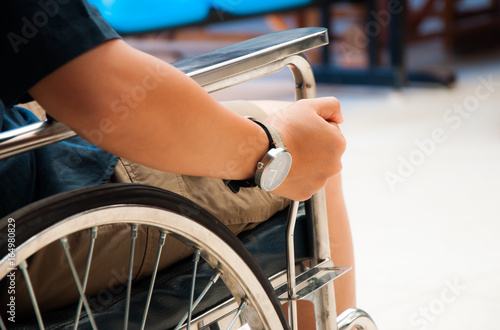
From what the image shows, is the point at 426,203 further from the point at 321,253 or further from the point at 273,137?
the point at 273,137

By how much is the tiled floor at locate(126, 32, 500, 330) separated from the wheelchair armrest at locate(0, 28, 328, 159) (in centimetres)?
94

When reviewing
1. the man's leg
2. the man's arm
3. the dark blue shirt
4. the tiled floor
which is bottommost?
the tiled floor

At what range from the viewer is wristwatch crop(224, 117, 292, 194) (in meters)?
0.60

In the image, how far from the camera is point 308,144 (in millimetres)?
654

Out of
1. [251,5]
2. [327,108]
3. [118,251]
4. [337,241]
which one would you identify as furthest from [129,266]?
[251,5]

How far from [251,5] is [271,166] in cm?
289

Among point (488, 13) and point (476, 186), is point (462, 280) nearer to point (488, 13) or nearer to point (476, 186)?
point (476, 186)

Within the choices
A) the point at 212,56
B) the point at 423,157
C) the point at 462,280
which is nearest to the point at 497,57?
the point at 423,157

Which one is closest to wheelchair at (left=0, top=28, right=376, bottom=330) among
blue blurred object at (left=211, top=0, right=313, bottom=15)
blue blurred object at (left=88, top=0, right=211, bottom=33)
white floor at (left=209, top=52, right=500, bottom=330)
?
white floor at (left=209, top=52, right=500, bottom=330)

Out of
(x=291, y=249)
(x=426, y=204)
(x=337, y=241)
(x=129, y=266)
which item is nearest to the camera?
(x=129, y=266)

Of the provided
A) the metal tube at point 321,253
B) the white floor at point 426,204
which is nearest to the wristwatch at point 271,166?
the metal tube at point 321,253

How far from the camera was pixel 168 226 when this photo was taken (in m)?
→ 0.55

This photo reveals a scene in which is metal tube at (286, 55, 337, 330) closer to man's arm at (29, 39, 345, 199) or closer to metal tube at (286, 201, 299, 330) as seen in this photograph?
metal tube at (286, 201, 299, 330)

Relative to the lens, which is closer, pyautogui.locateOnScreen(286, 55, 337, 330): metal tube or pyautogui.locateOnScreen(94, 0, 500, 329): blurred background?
pyautogui.locateOnScreen(286, 55, 337, 330): metal tube
